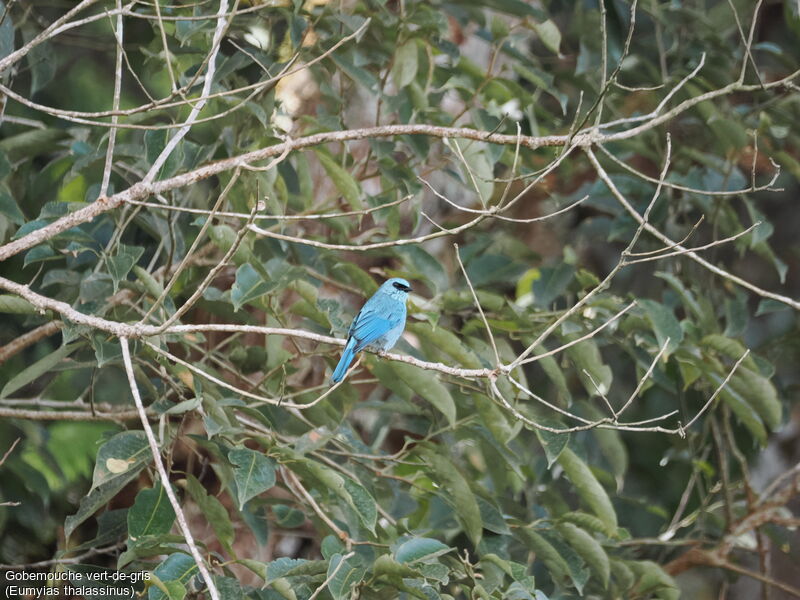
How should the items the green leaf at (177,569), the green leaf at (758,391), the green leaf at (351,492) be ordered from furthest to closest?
the green leaf at (758,391)
the green leaf at (351,492)
the green leaf at (177,569)

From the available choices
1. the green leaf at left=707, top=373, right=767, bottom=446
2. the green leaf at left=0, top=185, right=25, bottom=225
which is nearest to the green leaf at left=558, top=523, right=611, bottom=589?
the green leaf at left=707, top=373, right=767, bottom=446

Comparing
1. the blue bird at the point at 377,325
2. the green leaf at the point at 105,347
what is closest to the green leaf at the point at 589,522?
the blue bird at the point at 377,325

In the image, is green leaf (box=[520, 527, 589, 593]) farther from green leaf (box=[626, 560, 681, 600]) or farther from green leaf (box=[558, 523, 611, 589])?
green leaf (box=[626, 560, 681, 600])

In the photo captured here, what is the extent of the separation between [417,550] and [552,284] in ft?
5.75

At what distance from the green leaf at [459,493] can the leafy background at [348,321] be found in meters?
0.01

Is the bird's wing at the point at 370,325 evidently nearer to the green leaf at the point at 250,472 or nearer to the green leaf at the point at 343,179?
the green leaf at the point at 343,179

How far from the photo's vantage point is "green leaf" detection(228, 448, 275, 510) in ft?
8.84

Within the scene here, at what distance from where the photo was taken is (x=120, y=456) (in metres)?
2.78

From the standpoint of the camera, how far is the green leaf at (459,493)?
322 cm

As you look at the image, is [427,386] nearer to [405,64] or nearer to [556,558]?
[556,558]

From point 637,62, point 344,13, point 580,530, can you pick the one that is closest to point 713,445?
point 580,530

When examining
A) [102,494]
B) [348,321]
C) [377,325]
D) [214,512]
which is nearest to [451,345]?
[377,325]

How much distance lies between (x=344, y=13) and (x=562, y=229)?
300cm

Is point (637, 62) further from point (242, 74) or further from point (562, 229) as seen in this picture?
point (242, 74)
